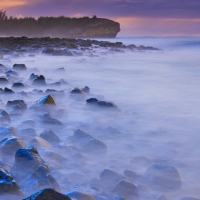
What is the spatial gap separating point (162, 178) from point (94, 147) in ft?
1.83

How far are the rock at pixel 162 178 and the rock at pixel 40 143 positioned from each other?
0.68 metres

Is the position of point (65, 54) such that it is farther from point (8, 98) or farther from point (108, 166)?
point (108, 166)

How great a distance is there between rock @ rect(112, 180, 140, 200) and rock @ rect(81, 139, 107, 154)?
53cm

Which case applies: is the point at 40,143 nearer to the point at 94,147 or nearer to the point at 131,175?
the point at 94,147

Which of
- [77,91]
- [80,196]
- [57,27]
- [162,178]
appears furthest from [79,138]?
[57,27]

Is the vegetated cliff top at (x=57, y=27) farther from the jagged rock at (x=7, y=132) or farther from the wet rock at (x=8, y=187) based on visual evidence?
the wet rock at (x=8, y=187)

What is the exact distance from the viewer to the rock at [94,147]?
2.11 metres

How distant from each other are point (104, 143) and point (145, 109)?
1409mm

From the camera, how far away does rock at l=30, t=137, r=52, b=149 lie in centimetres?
206

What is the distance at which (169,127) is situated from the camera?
2812mm

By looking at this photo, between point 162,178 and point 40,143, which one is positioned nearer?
point 162,178

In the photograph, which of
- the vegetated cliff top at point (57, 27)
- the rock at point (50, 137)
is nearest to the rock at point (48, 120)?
the rock at point (50, 137)

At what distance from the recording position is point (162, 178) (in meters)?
1.73

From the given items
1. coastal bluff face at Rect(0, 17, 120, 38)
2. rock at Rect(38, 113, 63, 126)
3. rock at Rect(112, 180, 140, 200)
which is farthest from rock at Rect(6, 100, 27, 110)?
coastal bluff face at Rect(0, 17, 120, 38)
